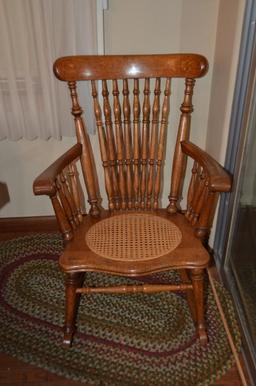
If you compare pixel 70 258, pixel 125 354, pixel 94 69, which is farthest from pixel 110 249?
pixel 94 69

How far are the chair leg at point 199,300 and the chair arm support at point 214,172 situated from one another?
30 centimetres

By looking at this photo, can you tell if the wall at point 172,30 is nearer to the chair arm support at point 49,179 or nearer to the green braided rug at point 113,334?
the chair arm support at point 49,179

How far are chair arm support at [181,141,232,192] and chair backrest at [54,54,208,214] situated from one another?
15 centimetres

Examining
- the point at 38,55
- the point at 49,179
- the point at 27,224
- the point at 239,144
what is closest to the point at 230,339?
the point at 239,144

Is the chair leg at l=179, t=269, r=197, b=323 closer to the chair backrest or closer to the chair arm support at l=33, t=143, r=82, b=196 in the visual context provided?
the chair backrest

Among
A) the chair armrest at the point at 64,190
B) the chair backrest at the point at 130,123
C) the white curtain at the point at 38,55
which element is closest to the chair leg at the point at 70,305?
the chair armrest at the point at 64,190

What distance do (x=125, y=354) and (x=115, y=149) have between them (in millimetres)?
746

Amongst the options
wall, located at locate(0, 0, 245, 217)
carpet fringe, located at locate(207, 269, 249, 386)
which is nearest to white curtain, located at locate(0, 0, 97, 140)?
wall, located at locate(0, 0, 245, 217)

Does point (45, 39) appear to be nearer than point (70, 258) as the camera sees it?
No

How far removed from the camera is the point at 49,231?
186cm

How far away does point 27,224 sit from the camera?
6.02ft

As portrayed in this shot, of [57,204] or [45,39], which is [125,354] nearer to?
[57,204]

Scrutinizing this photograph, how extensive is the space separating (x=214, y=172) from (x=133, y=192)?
0.44m

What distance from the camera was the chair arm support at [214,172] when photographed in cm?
96
